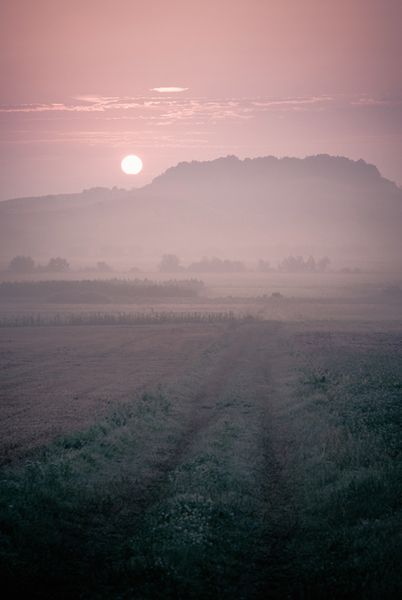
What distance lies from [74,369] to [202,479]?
59.8ft

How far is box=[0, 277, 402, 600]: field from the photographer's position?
25.3ft

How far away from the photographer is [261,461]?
1345cm

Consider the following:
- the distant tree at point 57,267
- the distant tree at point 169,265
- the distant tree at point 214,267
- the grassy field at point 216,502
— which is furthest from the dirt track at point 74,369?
the distant tree at point 214,267

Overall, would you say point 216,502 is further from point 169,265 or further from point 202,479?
point 169,265

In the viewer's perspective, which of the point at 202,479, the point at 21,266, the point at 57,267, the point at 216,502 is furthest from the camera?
the point at 57,267

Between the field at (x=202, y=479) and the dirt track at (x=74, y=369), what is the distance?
18cm

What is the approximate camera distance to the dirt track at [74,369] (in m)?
16.5

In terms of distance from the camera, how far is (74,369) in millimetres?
27812

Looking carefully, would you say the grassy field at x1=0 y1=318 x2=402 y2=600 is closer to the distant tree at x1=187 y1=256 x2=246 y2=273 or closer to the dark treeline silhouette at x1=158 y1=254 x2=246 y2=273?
the dark treeline silhouette at x1=158 y1=254 x2=246 y2=273

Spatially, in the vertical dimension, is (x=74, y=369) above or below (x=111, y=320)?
below

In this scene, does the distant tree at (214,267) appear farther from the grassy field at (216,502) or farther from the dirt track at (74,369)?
the grassy field at (216,502)

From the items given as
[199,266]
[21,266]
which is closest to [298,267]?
[199,266]

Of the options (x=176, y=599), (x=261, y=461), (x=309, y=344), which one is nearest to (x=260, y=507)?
(x=261, y=461)

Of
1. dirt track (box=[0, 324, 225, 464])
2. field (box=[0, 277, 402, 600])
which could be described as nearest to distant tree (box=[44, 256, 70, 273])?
dirt track (box=[0, 324, 225, 464])
